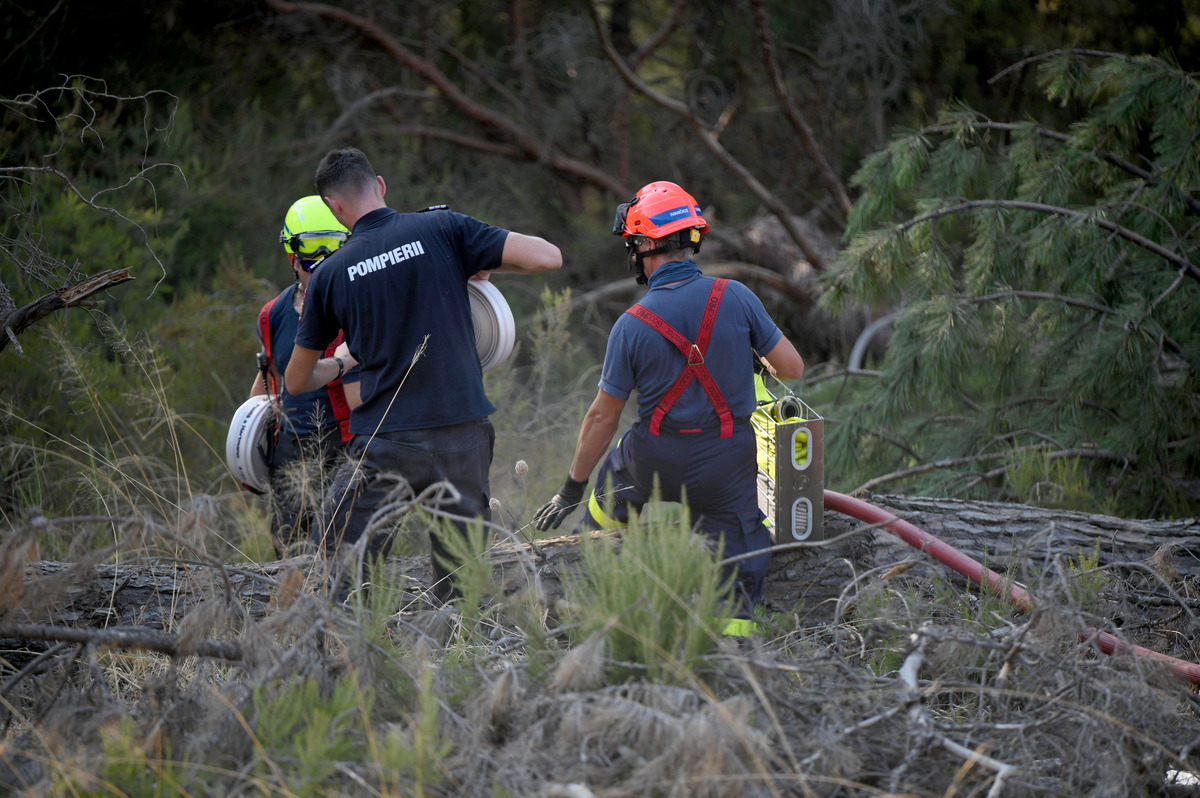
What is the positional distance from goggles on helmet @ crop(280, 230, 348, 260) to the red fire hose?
8.77 feet

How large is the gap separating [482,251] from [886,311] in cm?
610

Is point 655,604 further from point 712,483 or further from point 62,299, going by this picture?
point 62,299

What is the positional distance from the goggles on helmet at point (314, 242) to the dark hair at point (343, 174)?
482 millimetres

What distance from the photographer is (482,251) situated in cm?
359

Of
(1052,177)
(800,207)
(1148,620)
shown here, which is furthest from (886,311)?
(1148,620)

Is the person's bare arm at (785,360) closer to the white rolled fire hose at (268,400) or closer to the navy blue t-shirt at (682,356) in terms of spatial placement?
the navy blue t-shirt at (682,356)

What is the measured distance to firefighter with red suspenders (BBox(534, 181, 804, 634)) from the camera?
349 cm

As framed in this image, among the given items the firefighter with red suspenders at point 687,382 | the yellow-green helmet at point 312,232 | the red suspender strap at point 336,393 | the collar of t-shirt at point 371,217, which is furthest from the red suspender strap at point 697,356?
the yellow-green helmet at point 312,232

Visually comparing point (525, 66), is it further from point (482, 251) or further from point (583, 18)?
point (482, 251)

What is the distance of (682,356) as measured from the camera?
351 centimetres

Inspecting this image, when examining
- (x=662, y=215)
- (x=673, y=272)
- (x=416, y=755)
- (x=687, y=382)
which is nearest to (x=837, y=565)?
(x=687, y=382)

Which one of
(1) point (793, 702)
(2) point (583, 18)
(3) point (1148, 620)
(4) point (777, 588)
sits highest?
(2) point (583, 18)

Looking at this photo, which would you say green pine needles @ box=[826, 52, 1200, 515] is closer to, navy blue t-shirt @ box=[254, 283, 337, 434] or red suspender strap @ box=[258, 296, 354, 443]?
red suspender strap @ box=[258, 296, 354, 443]

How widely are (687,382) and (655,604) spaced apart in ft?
4.95
